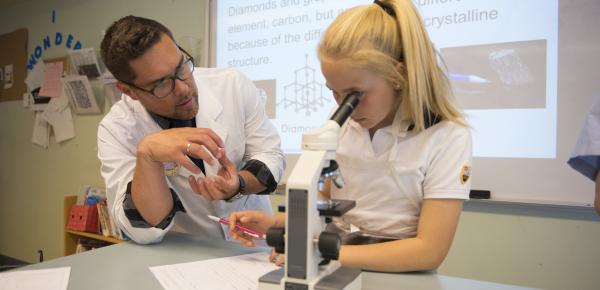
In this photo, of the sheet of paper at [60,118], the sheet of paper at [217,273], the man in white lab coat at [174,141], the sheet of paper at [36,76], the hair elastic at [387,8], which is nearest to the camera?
the sheet of paper at [217,273]

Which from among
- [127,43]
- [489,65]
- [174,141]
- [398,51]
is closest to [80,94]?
[127,43]

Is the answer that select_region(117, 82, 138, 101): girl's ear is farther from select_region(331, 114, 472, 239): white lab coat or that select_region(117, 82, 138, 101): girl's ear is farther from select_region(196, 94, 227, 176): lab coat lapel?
select_region(331, 114, 472, 239): white lab coat

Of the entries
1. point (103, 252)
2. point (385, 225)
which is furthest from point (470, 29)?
point (103, 252)

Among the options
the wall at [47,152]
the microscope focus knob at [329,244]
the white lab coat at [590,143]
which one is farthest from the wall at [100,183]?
the microscope focus knob at [329,244]

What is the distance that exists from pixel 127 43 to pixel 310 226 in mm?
798

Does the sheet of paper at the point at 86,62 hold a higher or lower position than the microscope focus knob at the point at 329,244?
higher

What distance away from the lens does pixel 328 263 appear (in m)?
0.72

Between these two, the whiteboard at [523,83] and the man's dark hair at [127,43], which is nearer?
the man's dark hair at [127,43]

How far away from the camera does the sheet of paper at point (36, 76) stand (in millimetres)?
3512

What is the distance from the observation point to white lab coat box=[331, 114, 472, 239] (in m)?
0.90

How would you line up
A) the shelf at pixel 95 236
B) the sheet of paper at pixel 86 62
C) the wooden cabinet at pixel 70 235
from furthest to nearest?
the sheet of paper at pixel 86 62 → the wooden cabinet at pixel 70 235 → the shelf at pixel 95 236

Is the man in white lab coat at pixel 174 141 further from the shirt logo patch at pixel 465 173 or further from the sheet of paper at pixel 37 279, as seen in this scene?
the shirt logo patch at pixel 465 173

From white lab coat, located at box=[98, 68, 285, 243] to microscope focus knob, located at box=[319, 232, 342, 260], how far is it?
660mm

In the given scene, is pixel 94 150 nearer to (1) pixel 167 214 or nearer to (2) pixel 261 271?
(1) pixel 167 214
